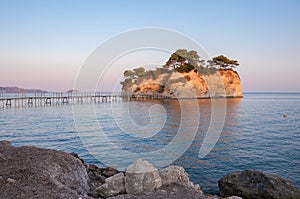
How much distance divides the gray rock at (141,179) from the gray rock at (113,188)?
1.20ft

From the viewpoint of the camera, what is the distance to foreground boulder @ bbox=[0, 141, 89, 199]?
7.80 meters

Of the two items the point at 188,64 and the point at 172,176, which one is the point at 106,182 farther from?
the point at 188,64

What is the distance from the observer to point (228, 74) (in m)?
108

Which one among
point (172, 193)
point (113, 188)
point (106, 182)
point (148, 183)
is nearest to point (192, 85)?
point (106, 182)

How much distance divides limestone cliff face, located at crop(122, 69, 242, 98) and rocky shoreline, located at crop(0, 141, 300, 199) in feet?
278

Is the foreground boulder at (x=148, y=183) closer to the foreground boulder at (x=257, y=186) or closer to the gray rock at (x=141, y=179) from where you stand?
the gray rock at (x=141, y=179)

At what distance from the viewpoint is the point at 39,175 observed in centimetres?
895

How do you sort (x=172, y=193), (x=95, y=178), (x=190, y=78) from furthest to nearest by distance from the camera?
(x=190, y=78), (x=95, y=178), (x=172, y=193)

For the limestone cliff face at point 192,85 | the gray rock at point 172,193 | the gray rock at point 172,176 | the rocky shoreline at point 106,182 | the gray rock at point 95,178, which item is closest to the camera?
the rocky shoreline at point 106,182

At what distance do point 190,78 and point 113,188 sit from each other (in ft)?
300

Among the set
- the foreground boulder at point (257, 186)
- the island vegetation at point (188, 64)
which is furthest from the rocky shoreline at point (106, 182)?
the island vegetation at point (188, 64)

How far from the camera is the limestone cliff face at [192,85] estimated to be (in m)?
97.9

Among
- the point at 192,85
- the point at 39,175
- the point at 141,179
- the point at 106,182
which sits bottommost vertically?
the point at 106,182

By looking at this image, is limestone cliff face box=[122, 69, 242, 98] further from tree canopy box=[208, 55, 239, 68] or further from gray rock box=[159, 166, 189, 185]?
gray rock box=[159, 166, 189, 185]
